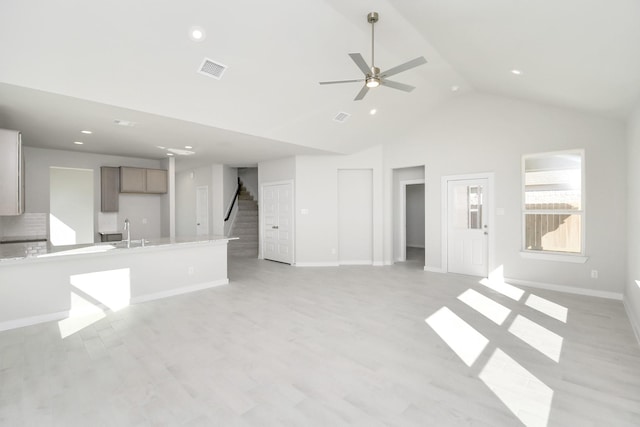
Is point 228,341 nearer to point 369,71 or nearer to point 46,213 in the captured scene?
point 369,71

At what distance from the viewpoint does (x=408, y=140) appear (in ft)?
23.3

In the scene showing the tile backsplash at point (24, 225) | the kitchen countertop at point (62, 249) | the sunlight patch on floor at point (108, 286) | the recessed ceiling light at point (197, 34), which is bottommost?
the sunlight patch on floor at point (108, 286)

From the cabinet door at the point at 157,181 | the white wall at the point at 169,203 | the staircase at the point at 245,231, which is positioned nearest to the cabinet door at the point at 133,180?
the cabinet door at the point at 157,181

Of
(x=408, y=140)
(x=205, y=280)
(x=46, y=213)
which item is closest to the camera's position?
(x=205, y=280)

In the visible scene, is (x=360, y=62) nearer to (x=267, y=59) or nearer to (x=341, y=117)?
(x=267, y=59)

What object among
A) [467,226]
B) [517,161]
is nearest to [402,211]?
[467,226]

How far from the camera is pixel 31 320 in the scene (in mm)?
3740

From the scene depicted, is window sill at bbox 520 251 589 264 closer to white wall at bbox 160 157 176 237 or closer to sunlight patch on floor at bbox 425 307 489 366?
sunlight patch on floor at bbox 425 307 489 366

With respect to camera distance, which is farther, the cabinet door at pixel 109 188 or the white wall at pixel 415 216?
the white wall at pixel 415 216

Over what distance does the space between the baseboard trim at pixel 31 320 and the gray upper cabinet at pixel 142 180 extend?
3786mm

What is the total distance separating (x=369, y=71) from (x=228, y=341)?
3134mm

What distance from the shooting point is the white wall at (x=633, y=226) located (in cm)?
353

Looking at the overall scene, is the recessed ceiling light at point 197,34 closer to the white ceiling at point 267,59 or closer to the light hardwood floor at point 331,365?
the white ceiling at point 267,59

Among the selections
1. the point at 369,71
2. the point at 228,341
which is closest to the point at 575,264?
the point at 369,71
